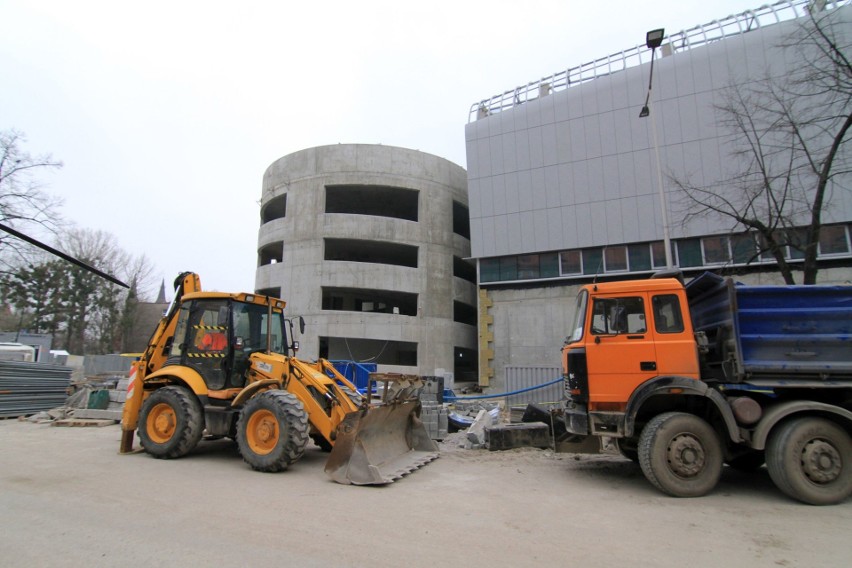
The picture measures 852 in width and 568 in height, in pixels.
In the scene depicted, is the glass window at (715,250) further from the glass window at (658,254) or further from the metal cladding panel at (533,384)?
the metal cladding panel at (533,384)

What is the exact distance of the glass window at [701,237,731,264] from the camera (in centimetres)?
2145

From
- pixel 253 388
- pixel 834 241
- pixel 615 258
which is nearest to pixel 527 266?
pixel 615 258

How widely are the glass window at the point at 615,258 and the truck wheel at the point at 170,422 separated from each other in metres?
20.7

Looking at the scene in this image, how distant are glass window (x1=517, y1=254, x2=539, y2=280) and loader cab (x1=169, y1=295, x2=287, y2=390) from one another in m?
18.9

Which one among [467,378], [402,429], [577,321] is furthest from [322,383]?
[467,378]

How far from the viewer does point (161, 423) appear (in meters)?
8.08

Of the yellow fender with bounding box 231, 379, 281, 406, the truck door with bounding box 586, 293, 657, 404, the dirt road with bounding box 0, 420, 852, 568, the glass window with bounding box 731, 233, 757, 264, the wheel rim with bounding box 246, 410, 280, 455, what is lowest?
the dirt road with bounding box 0, 420, 852, 568

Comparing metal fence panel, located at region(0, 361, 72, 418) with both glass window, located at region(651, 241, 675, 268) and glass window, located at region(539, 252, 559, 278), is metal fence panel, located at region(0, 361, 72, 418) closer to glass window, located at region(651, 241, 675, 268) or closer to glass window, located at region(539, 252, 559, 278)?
glass window, located at region(539, 252, 559, 278)

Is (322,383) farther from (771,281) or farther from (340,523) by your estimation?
(771,281)

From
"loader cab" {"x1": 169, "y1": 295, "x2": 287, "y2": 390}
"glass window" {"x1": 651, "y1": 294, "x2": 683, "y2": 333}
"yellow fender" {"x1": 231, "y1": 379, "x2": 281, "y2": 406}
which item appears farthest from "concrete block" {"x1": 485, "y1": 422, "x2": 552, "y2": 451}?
"loader cab" {"x1": 169, "y1": 295, "x2": 287, "y2": 390}

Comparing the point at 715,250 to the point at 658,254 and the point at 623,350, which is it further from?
the point at 623,350

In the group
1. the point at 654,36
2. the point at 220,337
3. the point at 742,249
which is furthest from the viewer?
the point at 742,249

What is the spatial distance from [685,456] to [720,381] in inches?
46.6

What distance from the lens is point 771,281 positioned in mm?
21266
